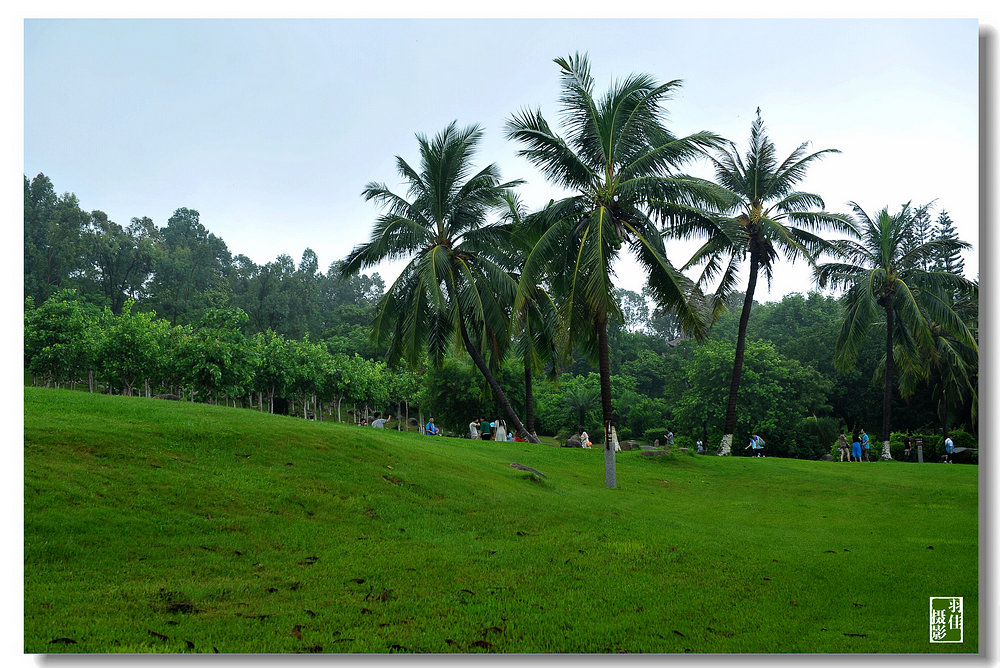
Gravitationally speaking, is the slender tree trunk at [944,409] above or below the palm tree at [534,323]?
below

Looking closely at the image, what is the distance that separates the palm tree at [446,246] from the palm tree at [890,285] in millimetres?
12037

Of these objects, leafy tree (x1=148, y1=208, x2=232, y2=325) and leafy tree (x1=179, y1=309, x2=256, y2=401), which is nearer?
leafy tree (x1=179, y1=309, x2=256, y2=401)

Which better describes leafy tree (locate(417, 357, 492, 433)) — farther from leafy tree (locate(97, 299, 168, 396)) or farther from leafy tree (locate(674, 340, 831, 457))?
leafy tree (locate(97, 299, 168, 396))

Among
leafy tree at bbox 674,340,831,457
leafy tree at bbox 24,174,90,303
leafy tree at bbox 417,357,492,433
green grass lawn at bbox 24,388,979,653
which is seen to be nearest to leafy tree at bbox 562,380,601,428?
leafy tree at bbox 674,340,831,457

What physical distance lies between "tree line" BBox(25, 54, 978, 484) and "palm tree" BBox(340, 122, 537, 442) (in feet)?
0.21

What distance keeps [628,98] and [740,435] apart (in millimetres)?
23887

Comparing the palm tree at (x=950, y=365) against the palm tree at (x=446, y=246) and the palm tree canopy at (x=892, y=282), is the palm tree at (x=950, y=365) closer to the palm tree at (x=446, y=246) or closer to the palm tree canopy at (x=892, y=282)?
the palm tree canopy at (x=892, y=282)

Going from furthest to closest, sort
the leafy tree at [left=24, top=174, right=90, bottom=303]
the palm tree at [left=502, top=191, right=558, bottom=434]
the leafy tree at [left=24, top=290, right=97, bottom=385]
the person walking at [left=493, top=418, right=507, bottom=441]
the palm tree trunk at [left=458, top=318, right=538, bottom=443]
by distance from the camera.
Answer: the person walking at [left=493, top=418, right=507, bottom=441] < the palm tree at [left=502, top=191, right=558, bottom=434] < the palm tree trunk at [left=458, top=318, right=538, bottom=443] < the leafy tree at [left=24, top=290, right=97, bottom=385] < the leafy tree at [left=24, top=174, right=90, bottom=303]

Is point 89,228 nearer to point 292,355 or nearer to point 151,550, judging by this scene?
point 151,550

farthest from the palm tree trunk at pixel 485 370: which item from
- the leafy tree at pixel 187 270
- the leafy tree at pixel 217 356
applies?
the leafy tree at pixel 187 270

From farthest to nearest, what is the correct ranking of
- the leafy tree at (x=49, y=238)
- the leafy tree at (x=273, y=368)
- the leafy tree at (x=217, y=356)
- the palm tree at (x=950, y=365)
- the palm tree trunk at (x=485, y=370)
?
the leafy tree at (x=273, y=368) < the leafy tree at (x=217, y=356) < the palm tree at (x=950, y=365) < the palm tree trunk at (x=485, y=370) < the leafy tree at (x=49, y=238)

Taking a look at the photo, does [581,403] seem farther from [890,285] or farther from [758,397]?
[890,285]

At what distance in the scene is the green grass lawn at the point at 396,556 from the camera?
5172 mm

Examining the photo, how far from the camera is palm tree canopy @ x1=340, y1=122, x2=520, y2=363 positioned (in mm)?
20109
